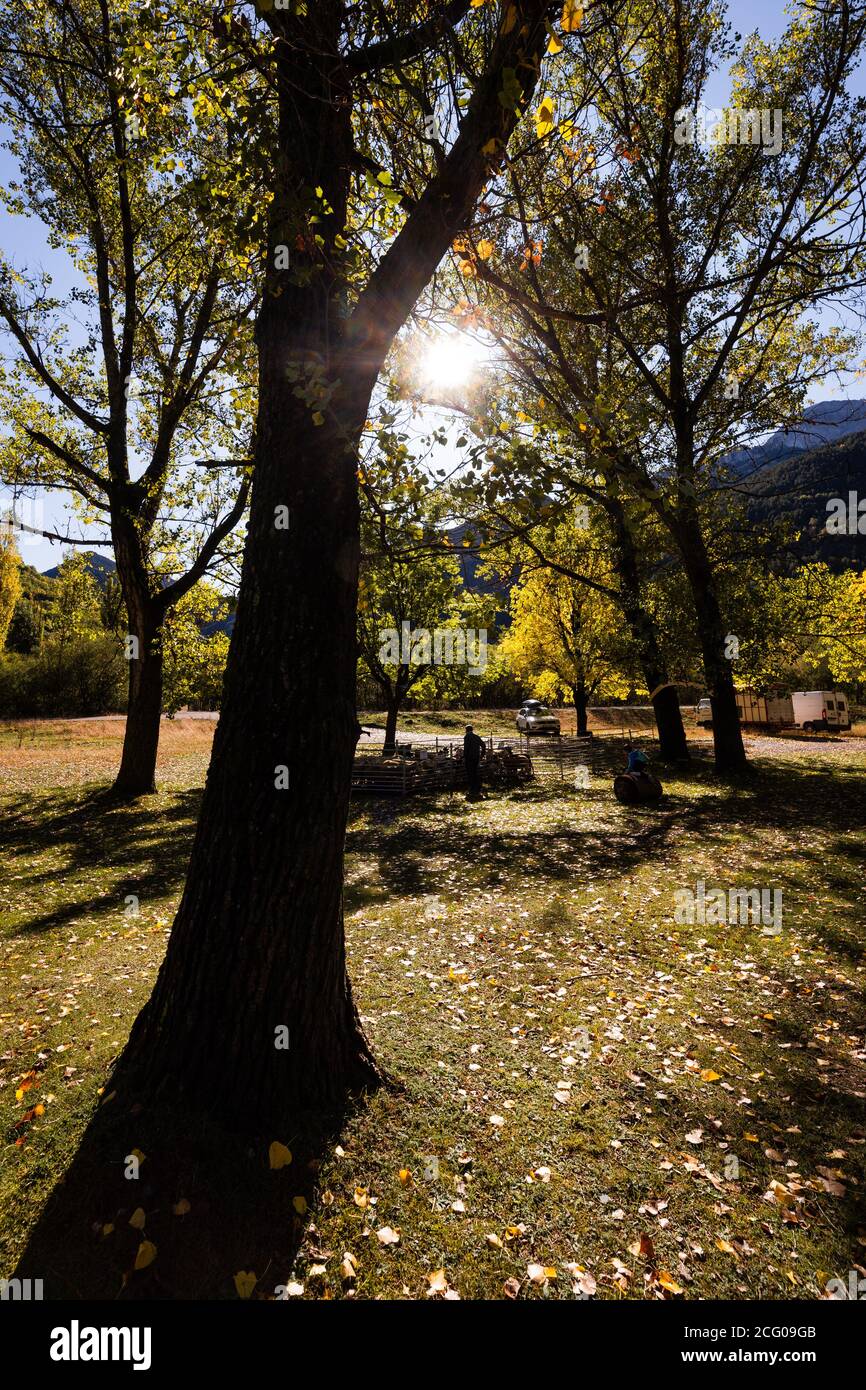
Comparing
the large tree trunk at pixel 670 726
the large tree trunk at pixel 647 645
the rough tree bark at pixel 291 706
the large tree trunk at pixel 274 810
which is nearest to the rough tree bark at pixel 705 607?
the large tree trunk at pixel 647 645

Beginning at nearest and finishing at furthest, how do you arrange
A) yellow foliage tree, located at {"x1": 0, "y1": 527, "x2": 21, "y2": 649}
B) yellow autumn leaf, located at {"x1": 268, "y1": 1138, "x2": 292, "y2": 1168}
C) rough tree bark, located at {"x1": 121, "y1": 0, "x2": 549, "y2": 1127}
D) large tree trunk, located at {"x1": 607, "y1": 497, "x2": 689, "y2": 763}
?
1. yellow autumn leaf, located at {"x1": 268, "y1": 1138, "x2": 292, "y2": 1168}
2. rough tree bark, located at {"x1": 121, "y1": 0, "x2": 549, "y2": 1127}
3. large tree trunk, located at {"x1": 607, "y1": 497, "x2": 689, "y2": 763}
4. yellow foliage tree, located at {"x1": 0, "y1": 527, "x2": 21, "y2": 649}

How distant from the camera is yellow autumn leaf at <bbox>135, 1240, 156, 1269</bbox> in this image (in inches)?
120

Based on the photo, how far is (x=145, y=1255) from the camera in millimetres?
3086

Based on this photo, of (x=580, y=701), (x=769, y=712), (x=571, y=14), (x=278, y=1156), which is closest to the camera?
(x=571, y=14)

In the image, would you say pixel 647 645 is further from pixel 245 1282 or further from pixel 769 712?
pixel 769 712

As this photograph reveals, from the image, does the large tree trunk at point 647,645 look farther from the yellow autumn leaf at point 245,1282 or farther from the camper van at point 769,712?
the camper van at point 769,712

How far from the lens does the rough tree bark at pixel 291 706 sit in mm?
3844

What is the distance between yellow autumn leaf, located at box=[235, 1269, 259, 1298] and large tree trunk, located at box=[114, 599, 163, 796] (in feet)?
51.8

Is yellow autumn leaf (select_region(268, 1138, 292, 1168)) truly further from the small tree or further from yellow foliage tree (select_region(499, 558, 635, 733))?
yellow foliage tree (select_region(499, 558, 635, 733))

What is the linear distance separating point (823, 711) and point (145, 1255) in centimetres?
4538

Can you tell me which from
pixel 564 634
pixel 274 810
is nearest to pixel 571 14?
pixel 274 810

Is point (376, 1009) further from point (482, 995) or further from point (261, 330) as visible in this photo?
point (261, 330)

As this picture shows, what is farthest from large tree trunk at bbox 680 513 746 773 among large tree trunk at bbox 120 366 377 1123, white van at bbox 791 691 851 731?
white van at bbox 791 691 851 731
